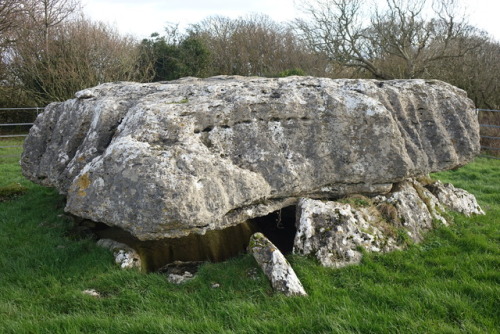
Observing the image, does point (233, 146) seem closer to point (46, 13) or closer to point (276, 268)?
point (276, 268)

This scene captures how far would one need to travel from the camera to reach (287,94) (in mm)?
5848

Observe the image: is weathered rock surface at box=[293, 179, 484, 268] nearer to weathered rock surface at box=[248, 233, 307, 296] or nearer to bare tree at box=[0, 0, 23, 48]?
weathered rock surface at box=[248, 233, 307, 296]

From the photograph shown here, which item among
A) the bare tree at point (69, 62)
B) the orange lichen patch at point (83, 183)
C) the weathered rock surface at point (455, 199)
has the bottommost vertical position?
the weathered rock surface at point (455, 199)

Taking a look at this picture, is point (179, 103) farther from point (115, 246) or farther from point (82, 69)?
point (82, 69)

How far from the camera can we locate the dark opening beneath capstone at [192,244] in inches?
210

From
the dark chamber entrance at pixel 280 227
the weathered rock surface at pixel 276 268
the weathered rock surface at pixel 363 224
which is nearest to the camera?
the weathered rock surface at pixel 276 268

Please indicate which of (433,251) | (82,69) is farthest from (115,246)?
(82,69)

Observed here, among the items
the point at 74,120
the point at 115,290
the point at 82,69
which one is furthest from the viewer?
the point at 82,69

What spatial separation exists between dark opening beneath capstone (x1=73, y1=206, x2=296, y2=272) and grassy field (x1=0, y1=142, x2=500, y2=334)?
388mm

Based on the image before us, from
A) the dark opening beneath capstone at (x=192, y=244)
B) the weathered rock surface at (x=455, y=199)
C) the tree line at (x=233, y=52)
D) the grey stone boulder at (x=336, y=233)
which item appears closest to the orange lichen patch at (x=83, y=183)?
the dark opening beneath capstone at (x=192, y=244)

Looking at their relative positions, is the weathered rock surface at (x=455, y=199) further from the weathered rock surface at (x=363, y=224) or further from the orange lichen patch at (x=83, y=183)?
the orange lichen patch at (x=83, y=183)

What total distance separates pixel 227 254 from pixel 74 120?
3443 millimetres

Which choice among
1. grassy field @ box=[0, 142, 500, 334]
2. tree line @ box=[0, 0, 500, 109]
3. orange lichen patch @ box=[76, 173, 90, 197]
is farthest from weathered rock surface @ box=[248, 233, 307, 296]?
tree line @ box=[0, 0, 500, 109]

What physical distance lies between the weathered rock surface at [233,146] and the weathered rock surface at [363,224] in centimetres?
29
